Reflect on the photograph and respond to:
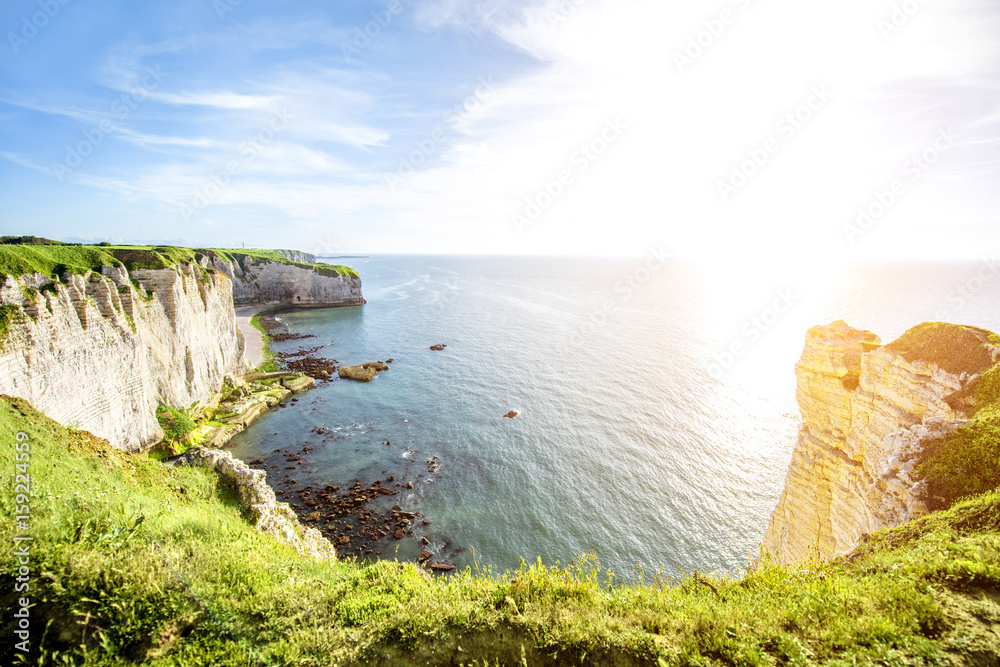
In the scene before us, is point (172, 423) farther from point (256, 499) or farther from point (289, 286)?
point (289, 286)

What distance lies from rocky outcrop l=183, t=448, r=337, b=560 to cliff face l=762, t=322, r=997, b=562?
20027 mm

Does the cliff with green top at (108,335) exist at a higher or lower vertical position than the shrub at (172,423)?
higher

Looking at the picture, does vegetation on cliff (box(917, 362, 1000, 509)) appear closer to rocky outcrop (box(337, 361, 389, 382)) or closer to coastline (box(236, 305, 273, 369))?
rocky outcrop (box(337, 361, 389, 382))

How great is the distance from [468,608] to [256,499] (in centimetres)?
1309

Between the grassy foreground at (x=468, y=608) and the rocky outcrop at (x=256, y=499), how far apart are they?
254 inches

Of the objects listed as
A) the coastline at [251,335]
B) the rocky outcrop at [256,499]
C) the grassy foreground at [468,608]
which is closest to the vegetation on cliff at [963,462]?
the grassy foreground at [468,608]

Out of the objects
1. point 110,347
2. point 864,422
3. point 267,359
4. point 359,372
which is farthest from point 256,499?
point 267,359

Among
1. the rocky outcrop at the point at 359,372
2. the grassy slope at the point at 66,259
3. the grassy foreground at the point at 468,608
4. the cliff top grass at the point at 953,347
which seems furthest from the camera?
the rocky outcrop at the point at 359,372

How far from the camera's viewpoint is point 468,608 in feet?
25.0

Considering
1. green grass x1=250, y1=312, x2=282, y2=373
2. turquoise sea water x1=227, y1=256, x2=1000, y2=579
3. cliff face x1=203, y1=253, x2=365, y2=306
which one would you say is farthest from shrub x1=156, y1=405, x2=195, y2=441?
cliff face x1=203, y1=253, x2=365, y2=306

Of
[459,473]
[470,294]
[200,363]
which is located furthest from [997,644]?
[470,294]

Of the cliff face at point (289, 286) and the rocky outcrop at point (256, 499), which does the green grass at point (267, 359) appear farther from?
the rocky outcrop at point (256, 499)

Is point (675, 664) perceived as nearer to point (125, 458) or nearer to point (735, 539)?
point (125, 458)

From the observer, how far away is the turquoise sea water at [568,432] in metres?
25.4
